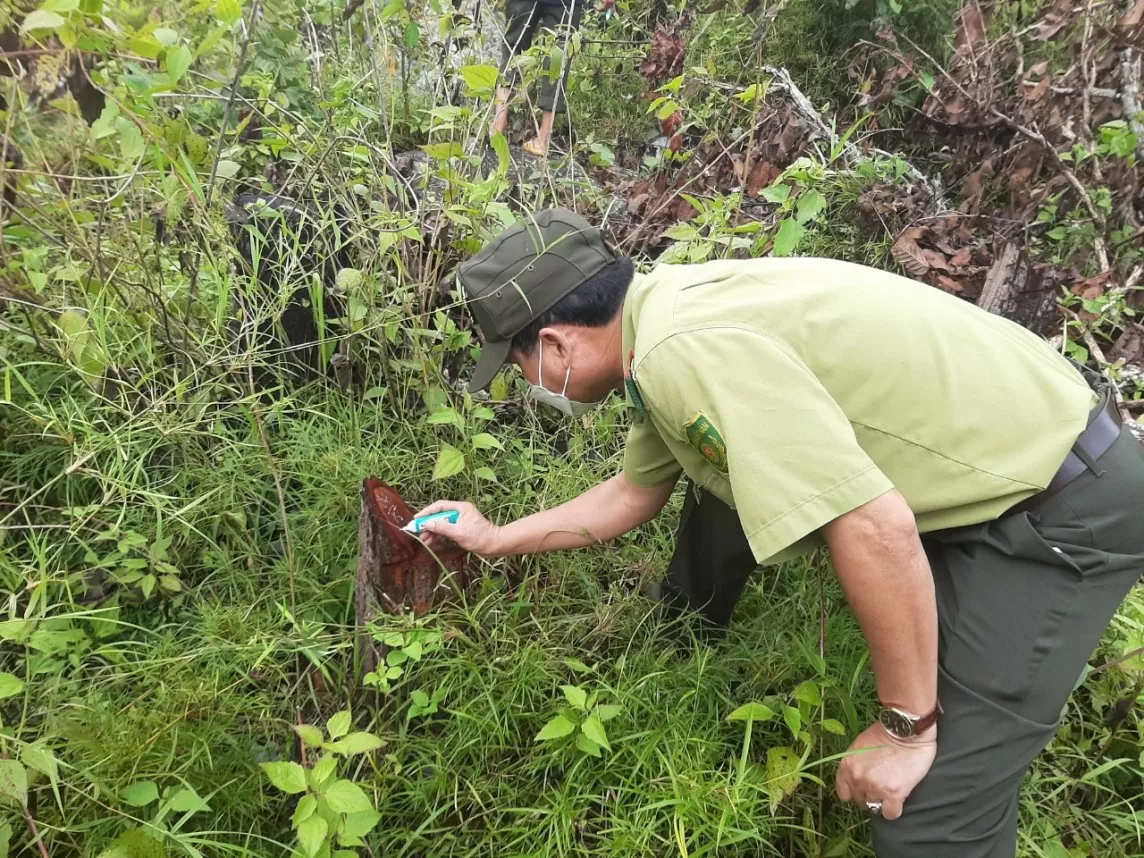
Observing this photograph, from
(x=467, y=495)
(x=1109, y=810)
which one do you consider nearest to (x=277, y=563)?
(x=467, y=495)

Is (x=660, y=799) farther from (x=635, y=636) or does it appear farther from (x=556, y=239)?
(x=556, y=239)

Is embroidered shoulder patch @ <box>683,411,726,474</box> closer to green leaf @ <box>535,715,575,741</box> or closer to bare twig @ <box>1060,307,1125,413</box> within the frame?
green leaf @ <box>535,715,575,741</box>

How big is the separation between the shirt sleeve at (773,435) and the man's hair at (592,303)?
1.18ft

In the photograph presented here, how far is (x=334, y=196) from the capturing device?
2.21 metres

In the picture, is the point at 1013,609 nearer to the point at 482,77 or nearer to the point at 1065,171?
the point at 482,77

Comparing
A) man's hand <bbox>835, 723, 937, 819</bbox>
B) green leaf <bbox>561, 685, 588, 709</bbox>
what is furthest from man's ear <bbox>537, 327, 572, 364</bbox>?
man's hand <bbox>835, 723, 937, 819</bbox>

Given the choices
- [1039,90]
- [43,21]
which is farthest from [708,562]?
[1039,90]

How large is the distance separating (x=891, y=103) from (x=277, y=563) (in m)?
4.03

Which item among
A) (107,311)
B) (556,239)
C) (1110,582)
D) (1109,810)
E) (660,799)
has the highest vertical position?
→ (556,239)

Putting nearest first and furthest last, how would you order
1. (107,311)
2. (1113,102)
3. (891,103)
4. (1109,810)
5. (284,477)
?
(1109,810), (107,311), (284,477), (1113,102), (891,103)

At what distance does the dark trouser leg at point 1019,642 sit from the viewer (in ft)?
4.46

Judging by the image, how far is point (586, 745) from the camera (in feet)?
4.85

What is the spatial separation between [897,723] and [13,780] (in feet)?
5.28

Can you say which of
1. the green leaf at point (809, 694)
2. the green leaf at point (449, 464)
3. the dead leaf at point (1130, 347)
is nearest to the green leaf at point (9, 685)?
the green leaf at point (449, 464)
